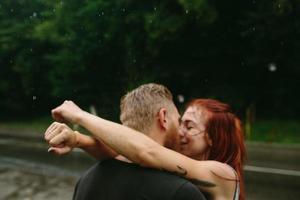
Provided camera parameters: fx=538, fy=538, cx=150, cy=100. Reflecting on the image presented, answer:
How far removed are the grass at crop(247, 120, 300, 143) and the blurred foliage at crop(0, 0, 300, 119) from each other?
35.8 inches

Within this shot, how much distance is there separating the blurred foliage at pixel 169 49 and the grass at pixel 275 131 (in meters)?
0.91

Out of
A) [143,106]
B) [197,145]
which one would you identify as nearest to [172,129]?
[143,106]

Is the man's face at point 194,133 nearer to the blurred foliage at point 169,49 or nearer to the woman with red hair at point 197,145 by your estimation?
the woman with red hair at point 197,145

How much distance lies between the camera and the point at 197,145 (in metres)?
2.76

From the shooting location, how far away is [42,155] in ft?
48.9

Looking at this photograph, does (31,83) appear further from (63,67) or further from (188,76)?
(188,76)

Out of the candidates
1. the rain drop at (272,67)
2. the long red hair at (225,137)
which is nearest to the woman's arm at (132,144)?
the long red hair at (225,137)

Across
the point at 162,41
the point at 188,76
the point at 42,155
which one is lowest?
the point at 42,155

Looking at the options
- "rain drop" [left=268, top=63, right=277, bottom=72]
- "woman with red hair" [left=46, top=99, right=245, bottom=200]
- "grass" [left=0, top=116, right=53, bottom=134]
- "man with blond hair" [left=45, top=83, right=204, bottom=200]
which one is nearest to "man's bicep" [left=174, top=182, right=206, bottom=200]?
"man with blond hair" [left=45, top=83, right=204, bottom=200]

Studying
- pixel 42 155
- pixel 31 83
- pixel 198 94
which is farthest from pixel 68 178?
pixel 31 83

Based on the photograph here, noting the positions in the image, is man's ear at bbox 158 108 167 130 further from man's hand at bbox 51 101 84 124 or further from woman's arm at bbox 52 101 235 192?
man's hand at bbox 51 101 84 124

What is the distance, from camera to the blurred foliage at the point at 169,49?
18359 millimetres

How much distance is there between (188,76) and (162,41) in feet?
5.93

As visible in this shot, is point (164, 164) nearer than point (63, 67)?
Yes
